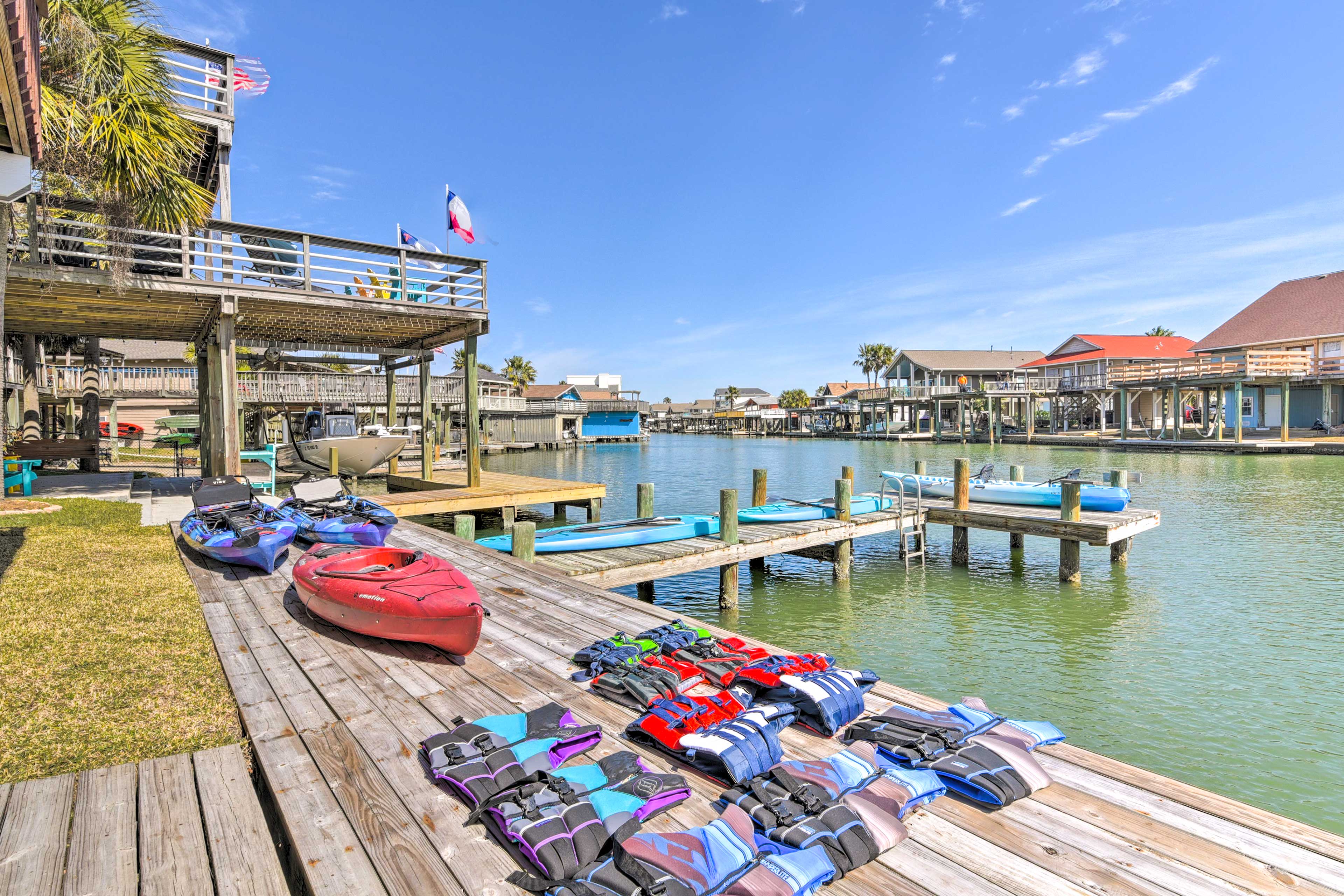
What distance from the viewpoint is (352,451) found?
19.8 metres

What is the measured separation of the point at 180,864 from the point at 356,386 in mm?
36650

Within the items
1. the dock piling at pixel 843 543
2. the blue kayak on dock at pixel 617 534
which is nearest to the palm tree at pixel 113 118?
the blue kayak on dock at pixel 617 534

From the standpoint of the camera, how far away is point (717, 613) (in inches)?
508

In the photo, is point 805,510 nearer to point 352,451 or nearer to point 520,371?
point 352,451

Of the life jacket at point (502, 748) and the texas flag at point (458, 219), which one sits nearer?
the life jacket at point (502, 748)

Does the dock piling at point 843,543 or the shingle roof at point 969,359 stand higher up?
the shingle roof at point 969,359

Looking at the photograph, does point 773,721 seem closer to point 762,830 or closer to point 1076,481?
point 762,830

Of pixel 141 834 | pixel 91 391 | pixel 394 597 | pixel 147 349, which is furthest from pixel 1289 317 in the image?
pixel 147 349

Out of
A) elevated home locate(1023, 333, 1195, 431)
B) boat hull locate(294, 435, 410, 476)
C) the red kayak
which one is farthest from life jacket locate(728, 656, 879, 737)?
elevated home locate(1023, 333, 1195, 431)

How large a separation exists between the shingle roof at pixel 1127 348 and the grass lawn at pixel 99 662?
70992mm

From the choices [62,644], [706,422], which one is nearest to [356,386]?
[62,644]

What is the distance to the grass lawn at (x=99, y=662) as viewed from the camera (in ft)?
13.6

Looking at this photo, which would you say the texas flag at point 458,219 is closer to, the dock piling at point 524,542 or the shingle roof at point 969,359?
the dock piling at point 524,542

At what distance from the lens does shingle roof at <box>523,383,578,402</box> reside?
9675 centimetres
